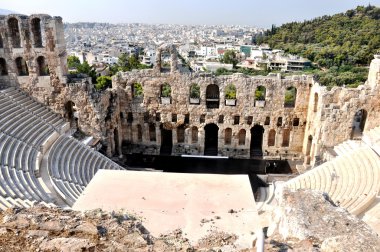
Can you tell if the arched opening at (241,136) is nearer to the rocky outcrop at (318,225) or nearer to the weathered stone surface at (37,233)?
the rocky outcrop at (318,225)

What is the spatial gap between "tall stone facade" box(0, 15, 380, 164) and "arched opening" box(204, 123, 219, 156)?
77mm

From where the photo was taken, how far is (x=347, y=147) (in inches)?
782

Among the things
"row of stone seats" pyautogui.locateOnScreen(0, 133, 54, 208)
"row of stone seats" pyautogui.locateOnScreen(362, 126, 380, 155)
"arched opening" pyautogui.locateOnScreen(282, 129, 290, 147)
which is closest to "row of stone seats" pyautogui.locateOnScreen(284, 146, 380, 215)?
"row of stone seats" pyautogui.locateOnScreen(362, 126, 380, 155)

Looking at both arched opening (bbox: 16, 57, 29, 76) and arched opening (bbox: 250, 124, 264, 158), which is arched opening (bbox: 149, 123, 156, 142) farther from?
arched opening (bbox: 16, 57, 29, 76)

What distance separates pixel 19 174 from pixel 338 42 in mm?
82797

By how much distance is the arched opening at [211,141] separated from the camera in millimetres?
24922

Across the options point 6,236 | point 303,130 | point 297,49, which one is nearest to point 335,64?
point 297,49

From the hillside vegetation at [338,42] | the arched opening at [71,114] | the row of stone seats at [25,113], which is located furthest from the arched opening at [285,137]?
the hillside vegetation at [338,42]

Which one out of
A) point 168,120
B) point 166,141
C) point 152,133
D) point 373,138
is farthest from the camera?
point 166,141

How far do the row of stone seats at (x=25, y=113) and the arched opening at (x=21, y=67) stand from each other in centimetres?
131

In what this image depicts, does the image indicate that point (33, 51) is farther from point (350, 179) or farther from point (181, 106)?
point (350, 179)

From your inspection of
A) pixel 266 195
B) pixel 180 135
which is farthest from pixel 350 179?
pixel 180 135

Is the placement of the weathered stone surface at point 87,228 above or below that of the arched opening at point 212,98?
above

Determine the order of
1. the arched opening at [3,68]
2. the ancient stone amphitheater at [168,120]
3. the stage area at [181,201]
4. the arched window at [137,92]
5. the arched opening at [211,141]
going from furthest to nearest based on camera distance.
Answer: the arched opening at [211,141] < the arched window at [137,92] < the arched opening at [3,68] < the ancient stone amphitheater at [168,120] < the stage area at [181,201]
